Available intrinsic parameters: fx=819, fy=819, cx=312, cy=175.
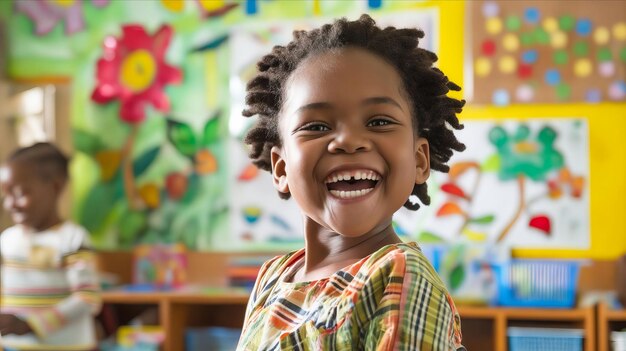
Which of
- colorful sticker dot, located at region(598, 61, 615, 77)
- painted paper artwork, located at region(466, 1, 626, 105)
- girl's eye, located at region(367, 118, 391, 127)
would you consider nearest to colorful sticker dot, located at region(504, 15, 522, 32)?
painted paper artwork, located at region(466, 1, 626, 105)

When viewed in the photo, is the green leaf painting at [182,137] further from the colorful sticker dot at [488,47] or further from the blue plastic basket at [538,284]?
the blue plastic basket at [538,284]

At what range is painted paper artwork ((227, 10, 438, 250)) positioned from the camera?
3.20 meters

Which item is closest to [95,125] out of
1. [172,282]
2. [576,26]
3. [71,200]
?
[71,200]

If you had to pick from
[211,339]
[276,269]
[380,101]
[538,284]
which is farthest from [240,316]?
[380,101]

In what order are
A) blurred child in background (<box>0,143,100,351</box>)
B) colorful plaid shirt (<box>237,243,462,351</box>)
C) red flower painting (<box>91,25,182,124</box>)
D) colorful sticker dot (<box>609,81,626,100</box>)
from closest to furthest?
colorful plaid shirt (<box>237,243,462,351</box>), blurred child in background (<box>0,143,100,351</box>), colorful sticker dot (<box>609,81,626,100</box>), red flower painting (<box>91,25,182,124</box>)

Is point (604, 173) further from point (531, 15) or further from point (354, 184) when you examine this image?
point (354, 184)

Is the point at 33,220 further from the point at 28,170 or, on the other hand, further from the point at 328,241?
the point at 328,241

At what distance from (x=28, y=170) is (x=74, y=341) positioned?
561 mm

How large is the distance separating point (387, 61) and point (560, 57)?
2.19 meters

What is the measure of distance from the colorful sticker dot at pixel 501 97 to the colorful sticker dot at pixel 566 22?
303 mm

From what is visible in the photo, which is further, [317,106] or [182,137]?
[182,137]

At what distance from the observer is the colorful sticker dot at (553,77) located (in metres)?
2.94

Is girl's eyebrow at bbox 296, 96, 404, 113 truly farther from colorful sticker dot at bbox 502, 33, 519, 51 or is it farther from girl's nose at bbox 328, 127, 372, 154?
colorful sticker dot at bbox 502, 33, 519, 51

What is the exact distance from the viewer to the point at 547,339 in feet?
8.94
